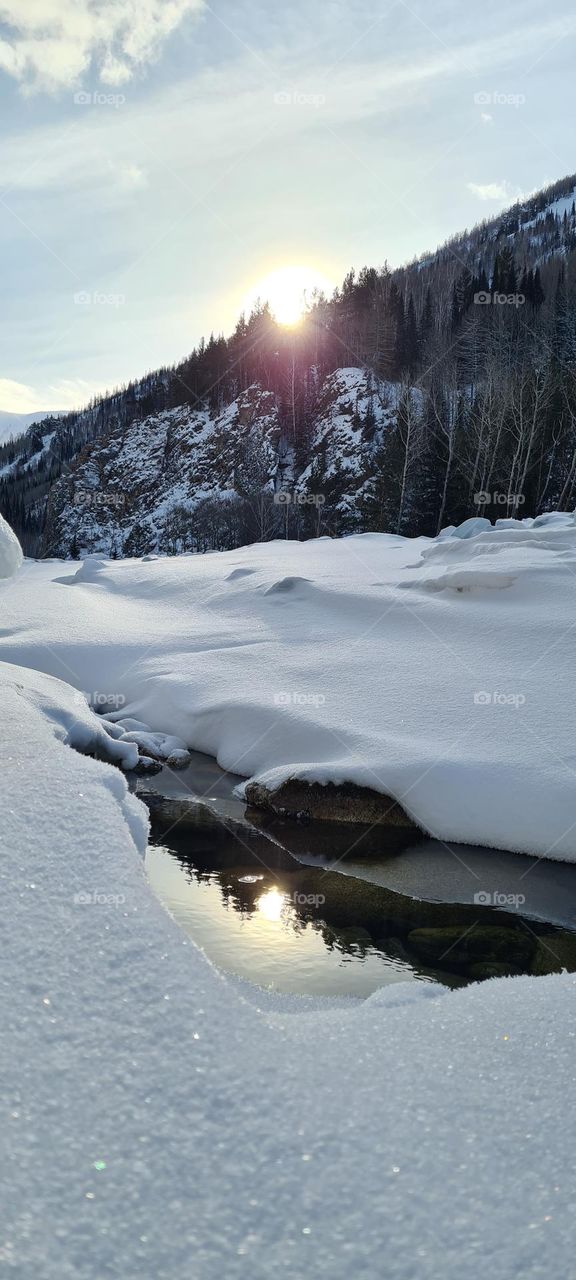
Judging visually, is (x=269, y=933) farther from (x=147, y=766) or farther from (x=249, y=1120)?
(x=147, y=766)

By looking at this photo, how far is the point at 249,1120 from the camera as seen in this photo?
1988 mm

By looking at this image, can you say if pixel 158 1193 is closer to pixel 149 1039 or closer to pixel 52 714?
pixel 149 1039

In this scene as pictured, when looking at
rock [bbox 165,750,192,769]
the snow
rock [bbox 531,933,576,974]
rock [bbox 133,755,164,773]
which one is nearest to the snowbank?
rock [bbox 531,933,576,974]

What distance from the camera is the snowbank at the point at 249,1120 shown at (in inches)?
63.4

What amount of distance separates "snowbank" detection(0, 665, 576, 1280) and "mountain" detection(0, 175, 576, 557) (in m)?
25.8

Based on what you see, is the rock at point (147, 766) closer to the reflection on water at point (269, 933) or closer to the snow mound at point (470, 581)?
the reflection on water at point (269, 933)

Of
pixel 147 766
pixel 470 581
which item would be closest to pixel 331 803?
pixel 147 766

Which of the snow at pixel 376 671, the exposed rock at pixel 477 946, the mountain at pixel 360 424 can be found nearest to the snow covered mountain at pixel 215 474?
the mountain at pixel 360 424

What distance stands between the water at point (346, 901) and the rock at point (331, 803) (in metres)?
0.13

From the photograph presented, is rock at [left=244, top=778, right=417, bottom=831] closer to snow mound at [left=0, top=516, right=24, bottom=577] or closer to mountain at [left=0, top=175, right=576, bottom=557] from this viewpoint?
snow mound at [left=0, top=516, right=24, bottom=577]

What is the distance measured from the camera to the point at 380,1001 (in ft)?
10.6

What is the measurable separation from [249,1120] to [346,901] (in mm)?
3427

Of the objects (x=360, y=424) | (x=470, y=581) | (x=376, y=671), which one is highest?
(x=360, y=424)

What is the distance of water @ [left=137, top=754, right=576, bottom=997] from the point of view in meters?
4.43
